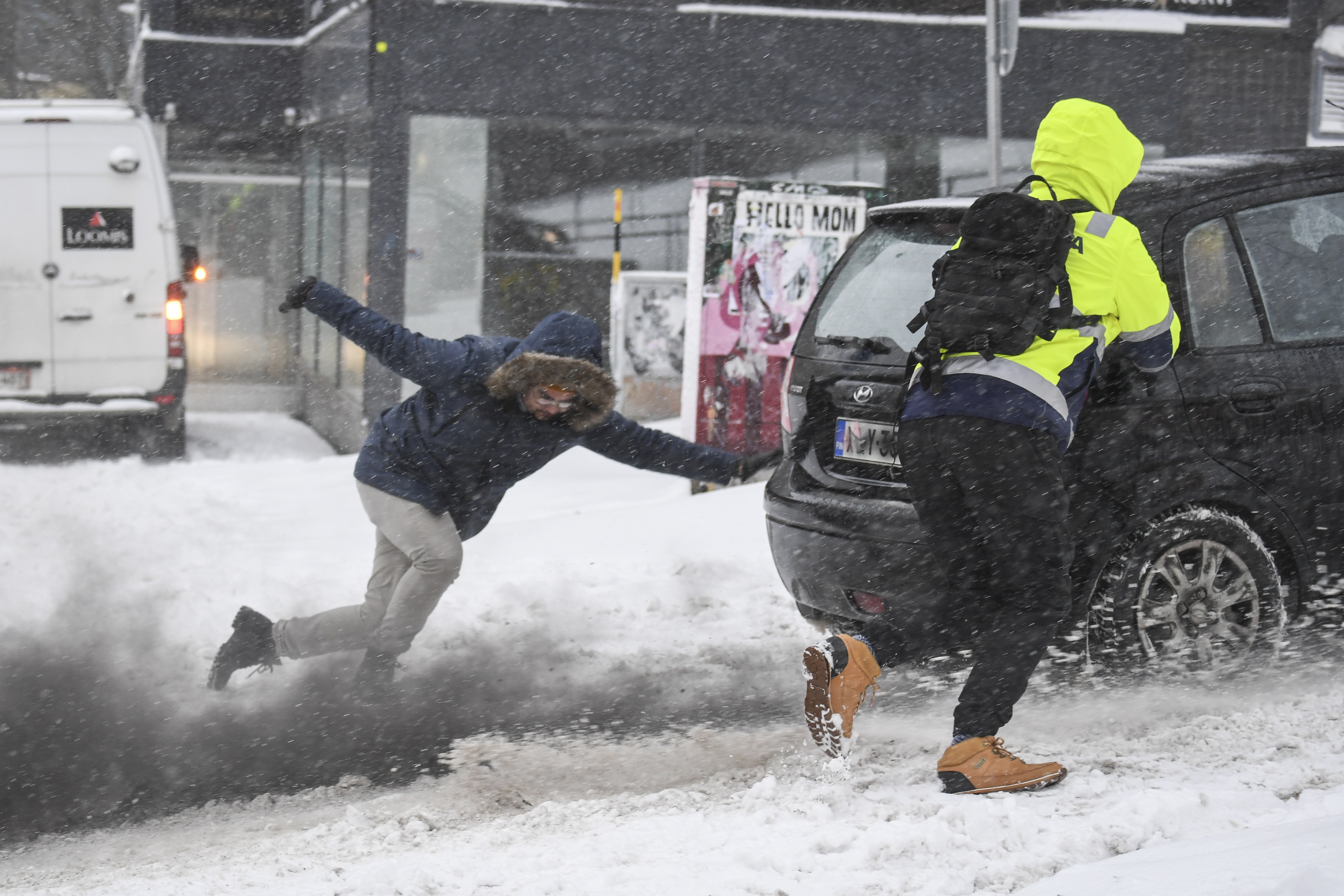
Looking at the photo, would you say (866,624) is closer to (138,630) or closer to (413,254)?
(138,630)

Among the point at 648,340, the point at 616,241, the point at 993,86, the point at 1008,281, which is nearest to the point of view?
the point at 1008,281

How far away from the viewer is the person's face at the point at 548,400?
447 centimetres

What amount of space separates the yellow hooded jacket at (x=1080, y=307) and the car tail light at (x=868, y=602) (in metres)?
0.79

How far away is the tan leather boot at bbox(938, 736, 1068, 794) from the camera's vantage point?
3521 millimetres

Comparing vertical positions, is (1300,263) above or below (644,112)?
below

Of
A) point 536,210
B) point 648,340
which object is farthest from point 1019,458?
point 536,210

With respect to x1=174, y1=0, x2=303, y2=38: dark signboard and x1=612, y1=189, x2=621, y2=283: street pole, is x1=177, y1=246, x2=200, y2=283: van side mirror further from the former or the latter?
x1=174, y1=0, x2=303, y2=38: dark signboard

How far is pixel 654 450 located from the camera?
15.4 ft

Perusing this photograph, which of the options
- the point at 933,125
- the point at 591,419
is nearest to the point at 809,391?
the point at 591,419

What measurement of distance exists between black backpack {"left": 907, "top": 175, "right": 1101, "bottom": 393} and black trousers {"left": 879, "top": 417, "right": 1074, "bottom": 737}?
8.9 inches

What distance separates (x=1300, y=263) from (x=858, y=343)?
1420mm

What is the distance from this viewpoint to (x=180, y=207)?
52.3 feet

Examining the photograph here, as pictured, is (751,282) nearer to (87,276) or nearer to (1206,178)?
(1206,178)

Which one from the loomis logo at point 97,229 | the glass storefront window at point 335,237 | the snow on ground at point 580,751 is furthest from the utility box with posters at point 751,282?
the loomis logo at point 97,229
